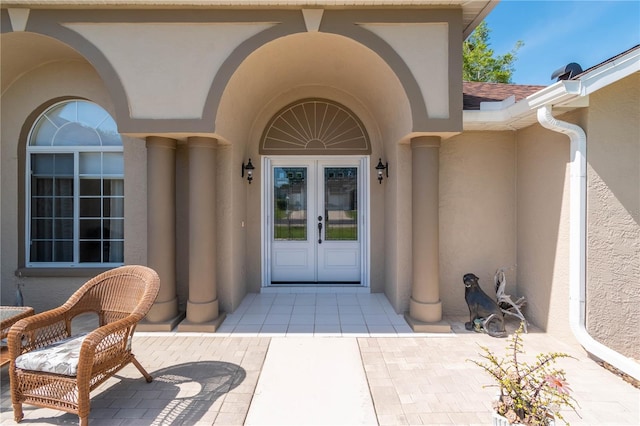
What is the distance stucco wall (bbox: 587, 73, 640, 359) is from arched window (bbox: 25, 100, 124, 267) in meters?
7.13

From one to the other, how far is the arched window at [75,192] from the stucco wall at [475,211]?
18.7 ft

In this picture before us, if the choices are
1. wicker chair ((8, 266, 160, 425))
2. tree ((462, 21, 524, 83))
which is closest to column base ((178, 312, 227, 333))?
wicker chair ((8, 266, 160, 425))

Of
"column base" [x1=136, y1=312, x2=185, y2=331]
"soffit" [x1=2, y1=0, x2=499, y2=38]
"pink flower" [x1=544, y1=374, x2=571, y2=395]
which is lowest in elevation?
"column base" [x1=136, y1=312, x2=185, y2=331]

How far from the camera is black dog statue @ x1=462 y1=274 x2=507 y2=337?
4.57 meters

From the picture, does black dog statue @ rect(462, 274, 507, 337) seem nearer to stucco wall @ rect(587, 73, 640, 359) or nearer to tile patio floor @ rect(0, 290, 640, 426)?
tile patio floor @ rect(0, 290, 640, 426)

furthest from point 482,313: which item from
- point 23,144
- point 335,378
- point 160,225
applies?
point 23,144

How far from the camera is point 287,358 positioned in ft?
12.7

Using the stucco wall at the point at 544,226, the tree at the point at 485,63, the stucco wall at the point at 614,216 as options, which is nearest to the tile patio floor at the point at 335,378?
the stucco wall at the point at 544,226

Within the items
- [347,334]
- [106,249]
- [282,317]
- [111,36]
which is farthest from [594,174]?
[106,249]

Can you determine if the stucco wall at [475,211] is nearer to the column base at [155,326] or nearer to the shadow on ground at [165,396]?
the shadow on ground at [165,396]

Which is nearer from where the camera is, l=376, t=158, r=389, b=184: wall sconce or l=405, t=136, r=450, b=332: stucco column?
l=405, t=136, r=450, b=332: stucco column

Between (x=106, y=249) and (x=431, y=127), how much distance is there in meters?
5.82

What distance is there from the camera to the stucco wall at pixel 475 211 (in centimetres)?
538

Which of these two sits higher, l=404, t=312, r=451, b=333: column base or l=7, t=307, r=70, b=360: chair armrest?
l=7, t=307, r=70, b=360: chair armrest
